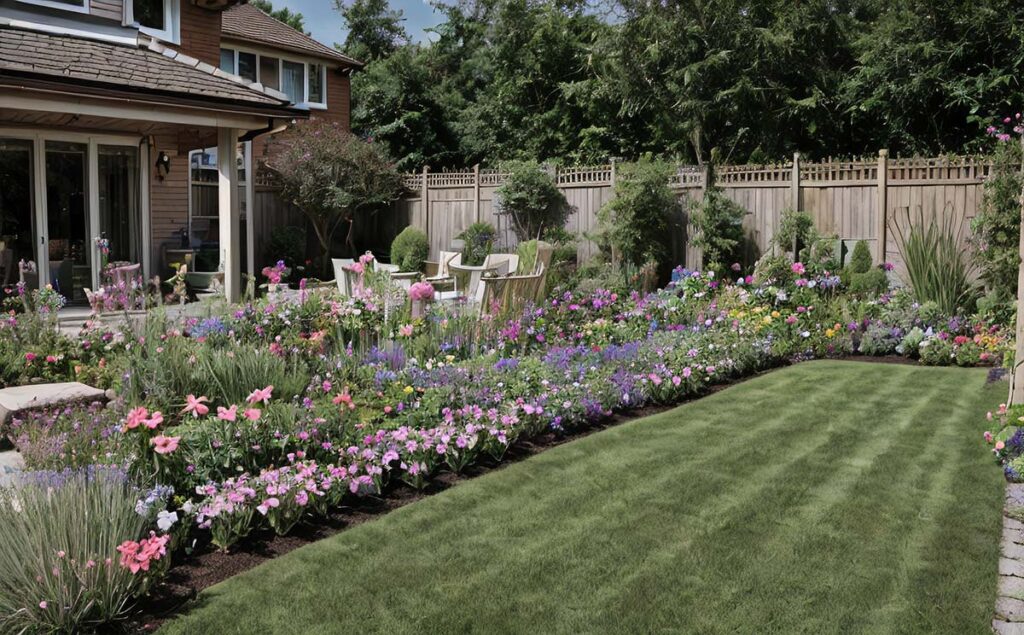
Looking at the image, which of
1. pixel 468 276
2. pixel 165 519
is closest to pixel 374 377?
pixel 165 519

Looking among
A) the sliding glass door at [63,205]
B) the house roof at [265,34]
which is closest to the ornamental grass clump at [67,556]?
the sliding glass door at [63,205]

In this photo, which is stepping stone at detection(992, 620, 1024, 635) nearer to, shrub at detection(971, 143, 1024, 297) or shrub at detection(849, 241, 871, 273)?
shrub at detection(971, 143, 1024, 297)

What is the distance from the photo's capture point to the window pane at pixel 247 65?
73.0ft

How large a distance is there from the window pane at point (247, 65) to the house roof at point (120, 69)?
9241 millimetres

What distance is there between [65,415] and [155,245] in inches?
383

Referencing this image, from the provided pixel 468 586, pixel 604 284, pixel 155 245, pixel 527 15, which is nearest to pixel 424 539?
pixel 468 586

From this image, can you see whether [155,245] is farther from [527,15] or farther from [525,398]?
[527,15]

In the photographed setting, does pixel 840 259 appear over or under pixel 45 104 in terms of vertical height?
under

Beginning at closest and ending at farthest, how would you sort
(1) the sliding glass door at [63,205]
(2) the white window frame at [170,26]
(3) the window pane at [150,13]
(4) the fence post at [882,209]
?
(1) the sliding glass door at [63,205] → (4) the fence post at [882,209] → (3) the window pane at [150,13] → (2) the white window frame at [170,26]

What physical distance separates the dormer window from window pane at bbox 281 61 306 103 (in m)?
8.37

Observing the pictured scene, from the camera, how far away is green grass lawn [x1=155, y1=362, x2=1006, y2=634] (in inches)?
140

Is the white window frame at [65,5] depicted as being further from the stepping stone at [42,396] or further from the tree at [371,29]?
the tree at [371,29]

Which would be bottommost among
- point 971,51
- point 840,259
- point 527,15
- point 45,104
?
point 840,259

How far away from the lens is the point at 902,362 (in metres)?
9.05
